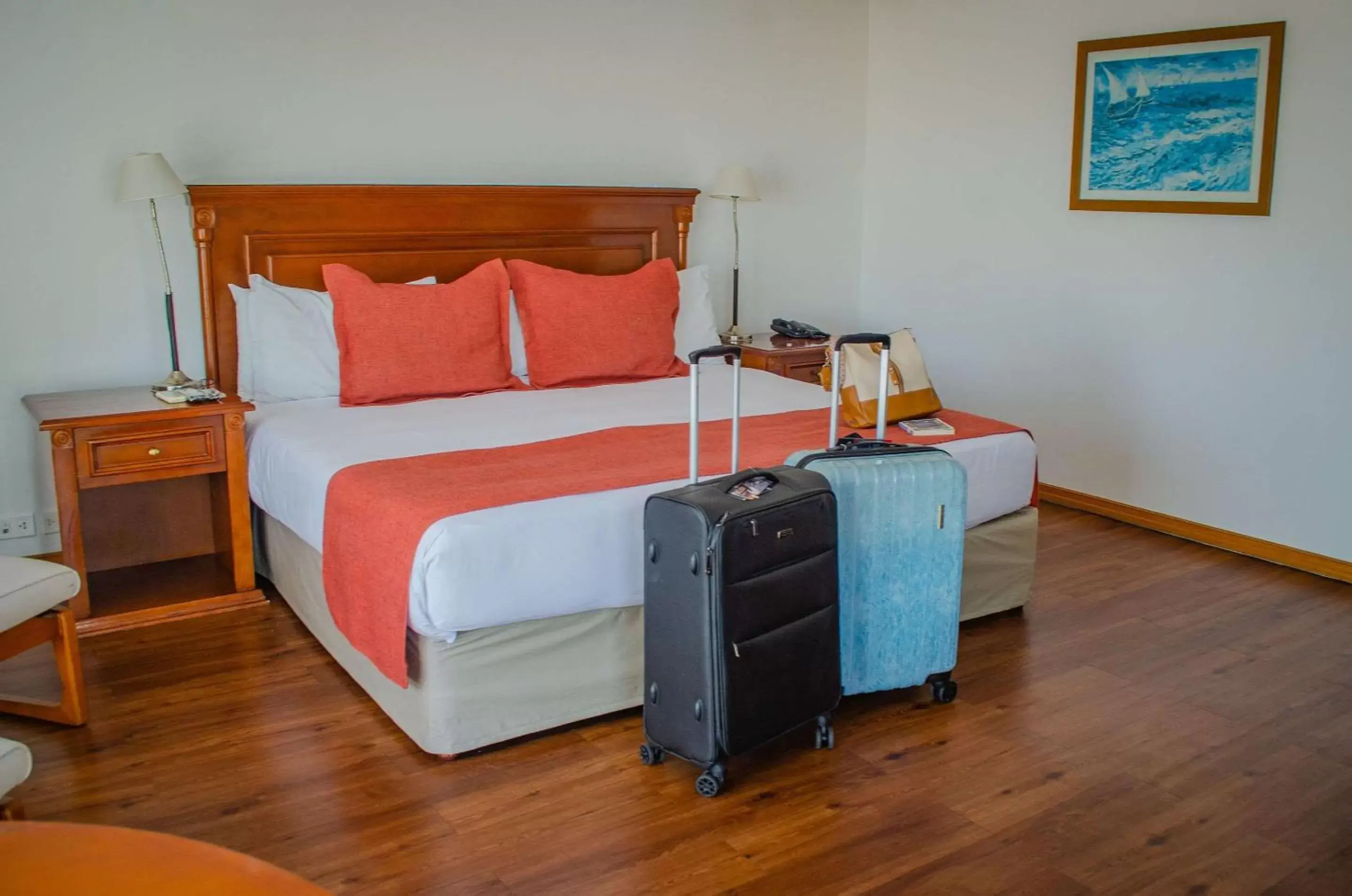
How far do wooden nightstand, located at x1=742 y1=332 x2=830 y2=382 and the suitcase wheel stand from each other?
2.50m

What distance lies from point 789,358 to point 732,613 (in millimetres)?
2571

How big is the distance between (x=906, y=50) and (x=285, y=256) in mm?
3138

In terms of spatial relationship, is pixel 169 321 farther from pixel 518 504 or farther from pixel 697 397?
pixel 697 397

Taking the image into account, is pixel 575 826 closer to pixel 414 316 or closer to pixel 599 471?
pixel 599 471

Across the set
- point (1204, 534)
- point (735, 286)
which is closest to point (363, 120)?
point (735, 286)

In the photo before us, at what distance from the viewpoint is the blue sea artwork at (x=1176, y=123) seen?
428cm

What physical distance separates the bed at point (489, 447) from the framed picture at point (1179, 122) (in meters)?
1.50

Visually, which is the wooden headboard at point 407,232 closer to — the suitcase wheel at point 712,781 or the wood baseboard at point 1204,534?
the wood baseboard at point 1204,534

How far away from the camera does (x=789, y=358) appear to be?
5055mm

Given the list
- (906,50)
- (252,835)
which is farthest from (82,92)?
(906,50)

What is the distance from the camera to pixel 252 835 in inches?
98.1

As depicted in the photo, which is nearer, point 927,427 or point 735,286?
point 927,427

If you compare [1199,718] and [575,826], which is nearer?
[575,826]

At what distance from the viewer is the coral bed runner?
281cm
